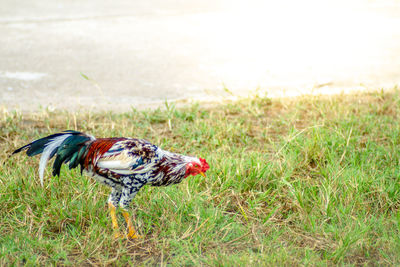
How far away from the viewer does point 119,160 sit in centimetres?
287

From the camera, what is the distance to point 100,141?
3.02 m

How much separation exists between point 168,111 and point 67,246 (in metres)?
2.33

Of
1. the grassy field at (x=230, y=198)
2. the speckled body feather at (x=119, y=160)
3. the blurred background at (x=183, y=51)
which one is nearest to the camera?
the speckled body feather at (x=119, y=160)

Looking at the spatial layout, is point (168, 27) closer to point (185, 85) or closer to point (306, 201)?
point (185, 85)

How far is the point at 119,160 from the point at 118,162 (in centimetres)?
2

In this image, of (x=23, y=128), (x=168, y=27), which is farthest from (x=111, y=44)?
(x=23, y=128)

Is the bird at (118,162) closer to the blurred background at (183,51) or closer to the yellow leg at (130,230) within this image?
the yellow leg at (130,230)

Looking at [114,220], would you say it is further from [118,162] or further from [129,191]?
[118,162]

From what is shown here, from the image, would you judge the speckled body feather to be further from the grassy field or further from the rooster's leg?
the grassy field

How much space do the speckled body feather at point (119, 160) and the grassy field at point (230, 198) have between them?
1.19 ft

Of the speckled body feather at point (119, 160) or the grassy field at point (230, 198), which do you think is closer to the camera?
the speckled body feather at point (119, 160)

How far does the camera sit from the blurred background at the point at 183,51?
6059mm

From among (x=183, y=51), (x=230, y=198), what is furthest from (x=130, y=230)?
(x=183, y=51)

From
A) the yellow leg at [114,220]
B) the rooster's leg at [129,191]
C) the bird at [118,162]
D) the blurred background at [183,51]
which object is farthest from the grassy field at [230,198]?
the blurred background at [183,51]
